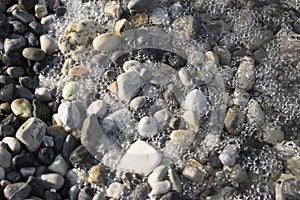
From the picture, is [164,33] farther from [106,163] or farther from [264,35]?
[106,163]

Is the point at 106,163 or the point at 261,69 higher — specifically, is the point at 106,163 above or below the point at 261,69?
below

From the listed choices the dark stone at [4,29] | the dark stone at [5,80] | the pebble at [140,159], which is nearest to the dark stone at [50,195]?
the pebble at [140,159]

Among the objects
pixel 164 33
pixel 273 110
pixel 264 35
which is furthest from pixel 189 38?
pixel 273 110

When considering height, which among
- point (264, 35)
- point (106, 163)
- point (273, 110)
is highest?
point (264, 35)

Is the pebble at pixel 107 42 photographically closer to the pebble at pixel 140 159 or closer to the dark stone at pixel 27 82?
the dark stone at pixel 27 82

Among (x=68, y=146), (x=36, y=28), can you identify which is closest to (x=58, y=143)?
(x=68, y=146)

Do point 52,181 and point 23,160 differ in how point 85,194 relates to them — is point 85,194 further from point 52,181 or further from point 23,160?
point 23,160

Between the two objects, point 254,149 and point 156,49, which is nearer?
point 254,149

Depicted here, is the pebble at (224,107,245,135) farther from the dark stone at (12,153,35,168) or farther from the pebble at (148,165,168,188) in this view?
the dark stone at (12,153,35,168)
